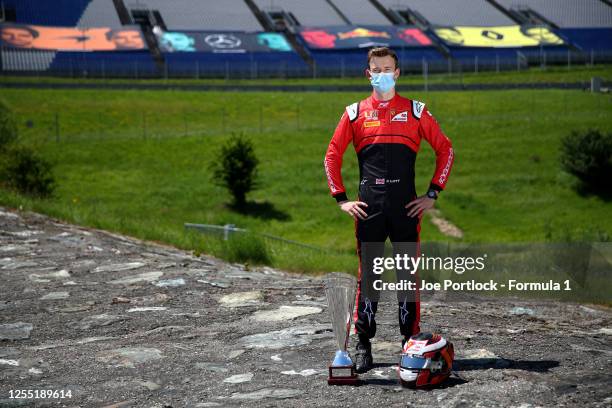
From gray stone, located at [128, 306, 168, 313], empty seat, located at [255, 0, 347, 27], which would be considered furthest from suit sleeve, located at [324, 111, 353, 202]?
empty seat, located at [255, 0, 347, 27]

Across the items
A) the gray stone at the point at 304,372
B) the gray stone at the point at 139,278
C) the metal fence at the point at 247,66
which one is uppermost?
the gray stone at the point at 304,372

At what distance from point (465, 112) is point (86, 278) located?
3870cm

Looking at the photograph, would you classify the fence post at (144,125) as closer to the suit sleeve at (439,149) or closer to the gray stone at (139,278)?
the gray stone at (139,278)

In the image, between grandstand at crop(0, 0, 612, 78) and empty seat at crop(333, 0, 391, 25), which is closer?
grandstand at crop(0, 0, 612, 78)

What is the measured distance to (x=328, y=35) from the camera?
70125 millimetres

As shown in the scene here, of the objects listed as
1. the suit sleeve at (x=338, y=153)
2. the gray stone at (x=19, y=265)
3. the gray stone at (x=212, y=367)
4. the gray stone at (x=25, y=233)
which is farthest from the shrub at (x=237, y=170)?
the suit sleeve at (x=338, y=153)

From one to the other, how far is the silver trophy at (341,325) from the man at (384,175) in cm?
39

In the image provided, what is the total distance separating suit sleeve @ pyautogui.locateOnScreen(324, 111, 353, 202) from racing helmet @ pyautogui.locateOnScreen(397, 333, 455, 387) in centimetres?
117

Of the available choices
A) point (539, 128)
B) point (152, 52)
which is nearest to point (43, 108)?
point (152, 52)

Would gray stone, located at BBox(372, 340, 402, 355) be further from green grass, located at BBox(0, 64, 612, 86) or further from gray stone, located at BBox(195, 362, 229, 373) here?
green grass, located at BBox(0, 64, 612, 86)

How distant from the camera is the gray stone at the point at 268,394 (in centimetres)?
519

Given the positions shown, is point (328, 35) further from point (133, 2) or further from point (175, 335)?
point (175, 335)

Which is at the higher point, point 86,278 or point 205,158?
point 86,278

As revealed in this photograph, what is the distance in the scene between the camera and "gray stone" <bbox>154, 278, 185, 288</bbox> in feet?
28.6
